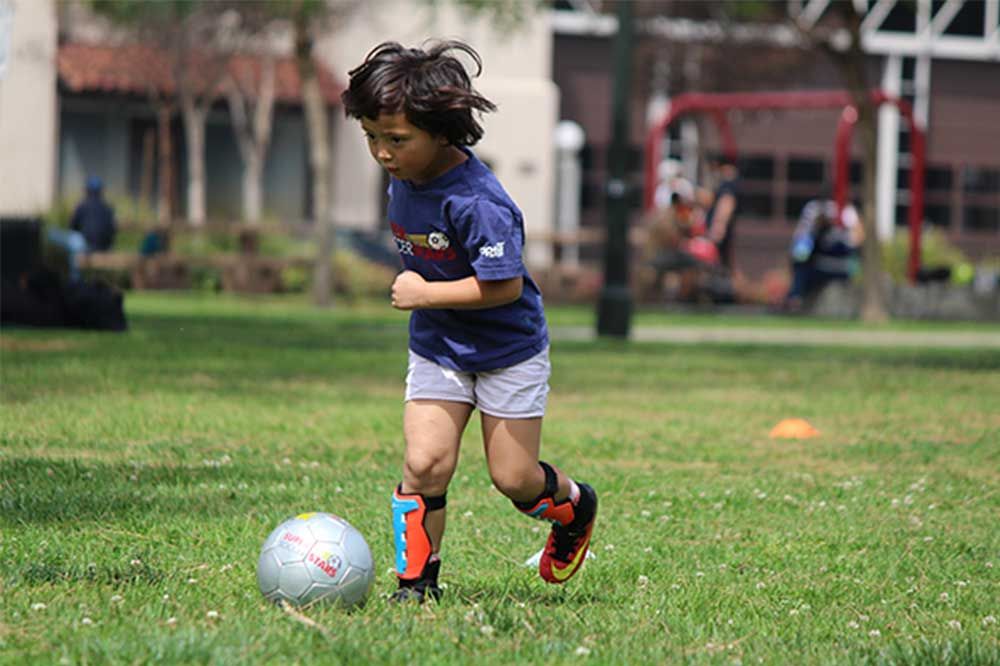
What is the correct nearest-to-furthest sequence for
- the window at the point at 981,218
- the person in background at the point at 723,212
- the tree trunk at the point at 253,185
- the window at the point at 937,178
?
the person in background at the point at 723,212, the tree trunk at the point at 253,185, the window at the point at 937,178, the window at the point at 981,218

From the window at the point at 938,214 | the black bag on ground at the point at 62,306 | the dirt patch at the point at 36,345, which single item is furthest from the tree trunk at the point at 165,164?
the window at the point at 938,214

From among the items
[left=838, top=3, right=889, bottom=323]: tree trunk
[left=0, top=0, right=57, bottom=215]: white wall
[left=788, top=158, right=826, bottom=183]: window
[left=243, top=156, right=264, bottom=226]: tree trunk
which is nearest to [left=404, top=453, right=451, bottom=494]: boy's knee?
[left=838, top=3, right=889, bottom=323]: tree trunk

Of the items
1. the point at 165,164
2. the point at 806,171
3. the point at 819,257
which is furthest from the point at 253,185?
the point at 806,171

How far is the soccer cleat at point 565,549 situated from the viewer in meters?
5.93

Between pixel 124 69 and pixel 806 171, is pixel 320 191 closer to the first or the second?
pixel 124 69

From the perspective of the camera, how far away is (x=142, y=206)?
113 ft

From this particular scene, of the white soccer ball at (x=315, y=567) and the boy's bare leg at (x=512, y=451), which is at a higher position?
the boy's bare leg at (x=512, y=451)

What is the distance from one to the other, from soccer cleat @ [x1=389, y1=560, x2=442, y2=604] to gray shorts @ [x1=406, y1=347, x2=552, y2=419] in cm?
50

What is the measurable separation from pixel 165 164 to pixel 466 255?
110ft

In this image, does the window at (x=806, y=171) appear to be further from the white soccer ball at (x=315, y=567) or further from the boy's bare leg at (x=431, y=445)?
the white soccer ball at (x=315, y=567)

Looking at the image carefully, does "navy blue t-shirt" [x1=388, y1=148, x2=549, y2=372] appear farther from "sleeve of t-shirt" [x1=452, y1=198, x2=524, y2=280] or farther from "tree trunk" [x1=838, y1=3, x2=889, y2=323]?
"tree trunk" [x1=838, y1=3, x2=889, y2=323]

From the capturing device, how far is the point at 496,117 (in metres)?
43.6

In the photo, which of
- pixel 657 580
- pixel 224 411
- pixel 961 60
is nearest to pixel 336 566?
pixel 657 580

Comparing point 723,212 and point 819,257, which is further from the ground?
point 723,212
